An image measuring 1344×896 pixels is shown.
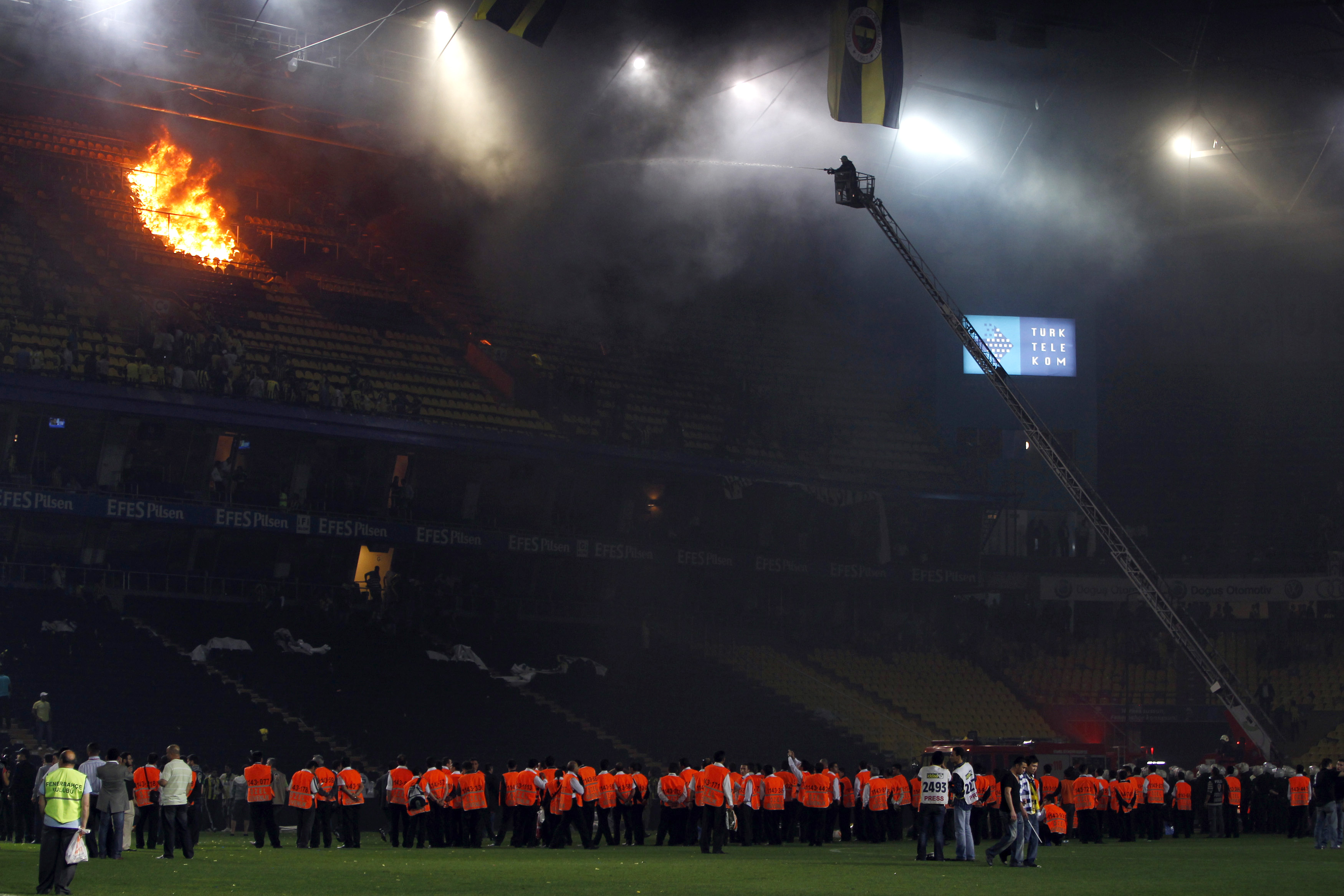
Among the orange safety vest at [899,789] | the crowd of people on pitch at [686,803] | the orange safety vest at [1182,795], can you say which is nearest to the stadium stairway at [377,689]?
the crowd of people on pitch at [686,803]

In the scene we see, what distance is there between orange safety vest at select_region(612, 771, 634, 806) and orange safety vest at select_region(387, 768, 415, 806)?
2.96 meters

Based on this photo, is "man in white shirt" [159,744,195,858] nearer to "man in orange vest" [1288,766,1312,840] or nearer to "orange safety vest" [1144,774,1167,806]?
"orange safety vest" [1144,774,1167,806]

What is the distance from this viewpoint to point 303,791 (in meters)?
19.3

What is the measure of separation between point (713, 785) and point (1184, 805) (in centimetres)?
1010

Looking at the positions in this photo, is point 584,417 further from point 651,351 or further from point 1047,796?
point 1047,796

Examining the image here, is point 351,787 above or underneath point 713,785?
underneath

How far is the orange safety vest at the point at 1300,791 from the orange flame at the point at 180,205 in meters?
26.8

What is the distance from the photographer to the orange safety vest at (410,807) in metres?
19.8

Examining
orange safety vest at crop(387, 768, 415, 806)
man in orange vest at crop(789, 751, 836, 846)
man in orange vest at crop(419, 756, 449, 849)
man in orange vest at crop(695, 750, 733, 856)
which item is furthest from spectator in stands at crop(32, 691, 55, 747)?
man in orange vest at crop(789, 751, 836, 846)

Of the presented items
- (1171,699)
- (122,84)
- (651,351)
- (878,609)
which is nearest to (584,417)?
(651,351)

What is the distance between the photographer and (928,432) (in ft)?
137

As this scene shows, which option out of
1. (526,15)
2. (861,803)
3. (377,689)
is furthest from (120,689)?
(526,15)

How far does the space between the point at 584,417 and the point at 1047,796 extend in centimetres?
1755

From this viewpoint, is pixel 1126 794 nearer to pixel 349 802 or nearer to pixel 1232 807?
pixel 1232 807
